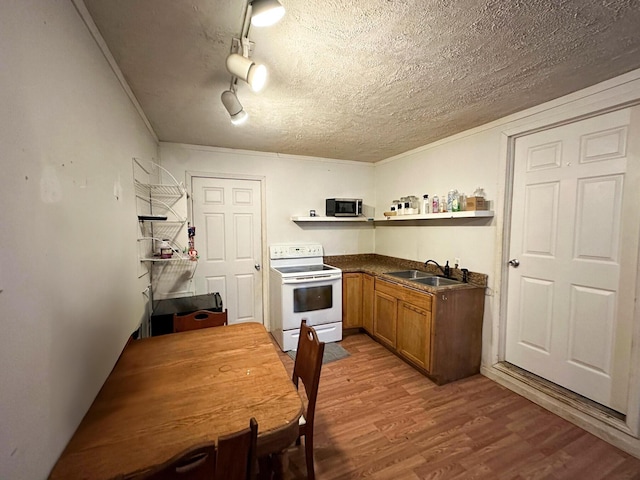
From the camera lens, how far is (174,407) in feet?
3.28

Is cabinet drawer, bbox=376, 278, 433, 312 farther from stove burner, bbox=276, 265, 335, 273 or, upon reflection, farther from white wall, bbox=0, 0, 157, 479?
white wall, bbox=0, 0, 157, 479

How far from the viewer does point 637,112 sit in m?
1.67

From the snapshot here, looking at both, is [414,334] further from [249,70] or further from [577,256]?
[249,70]

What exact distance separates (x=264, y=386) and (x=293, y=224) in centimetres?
266

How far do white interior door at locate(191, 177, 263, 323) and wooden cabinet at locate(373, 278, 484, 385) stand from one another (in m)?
1.89

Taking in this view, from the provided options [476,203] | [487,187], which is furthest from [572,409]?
[487,187]

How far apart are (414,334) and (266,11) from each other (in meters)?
2.61

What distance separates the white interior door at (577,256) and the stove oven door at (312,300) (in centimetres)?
173

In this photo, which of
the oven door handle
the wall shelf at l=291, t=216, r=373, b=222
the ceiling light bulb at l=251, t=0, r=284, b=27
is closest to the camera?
the ceiling light bulb at l=251, t=0, r=284, b=27

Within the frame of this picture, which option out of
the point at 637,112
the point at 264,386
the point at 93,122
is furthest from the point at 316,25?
the point at 637,112

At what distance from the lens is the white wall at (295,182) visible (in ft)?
10.4

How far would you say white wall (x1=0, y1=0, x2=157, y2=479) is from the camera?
669 millimetres

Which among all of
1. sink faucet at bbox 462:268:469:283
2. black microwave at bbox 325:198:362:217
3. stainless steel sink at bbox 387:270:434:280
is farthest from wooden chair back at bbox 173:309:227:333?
sink faucet at bbox 462:268:469:283

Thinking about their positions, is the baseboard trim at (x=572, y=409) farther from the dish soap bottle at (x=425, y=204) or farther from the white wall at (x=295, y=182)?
the white wall at (x=295, y=182)
